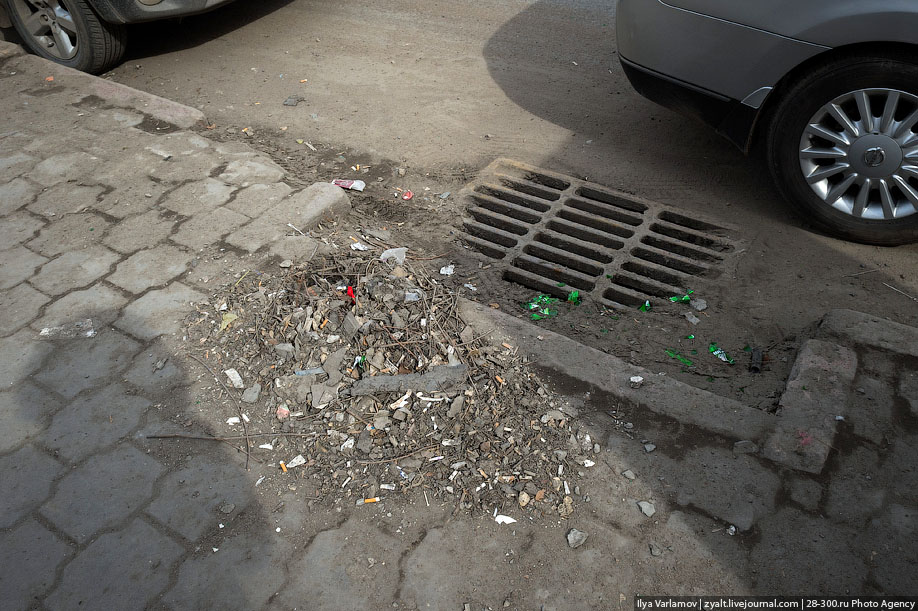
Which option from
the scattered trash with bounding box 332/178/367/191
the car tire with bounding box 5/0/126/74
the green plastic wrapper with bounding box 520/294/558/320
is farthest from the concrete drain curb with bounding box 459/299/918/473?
the car tire with bounding box 5/0/126/74

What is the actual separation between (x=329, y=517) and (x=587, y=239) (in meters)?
2.21

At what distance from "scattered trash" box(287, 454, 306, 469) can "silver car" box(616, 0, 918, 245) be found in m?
2.83

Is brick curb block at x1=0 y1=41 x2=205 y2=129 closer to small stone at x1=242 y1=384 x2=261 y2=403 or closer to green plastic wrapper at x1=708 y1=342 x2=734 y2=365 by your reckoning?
small stone at x1=242 y1=384 x2=261 y2=403

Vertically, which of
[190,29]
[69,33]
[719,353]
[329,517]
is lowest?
[719,353]

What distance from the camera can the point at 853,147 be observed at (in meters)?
3.43

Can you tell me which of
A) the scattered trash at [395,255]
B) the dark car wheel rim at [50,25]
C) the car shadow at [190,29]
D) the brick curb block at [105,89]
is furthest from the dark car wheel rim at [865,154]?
the dark car wheel rim at [50,25]

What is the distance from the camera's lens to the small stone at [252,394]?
9.32 feet

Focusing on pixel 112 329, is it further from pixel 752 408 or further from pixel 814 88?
pixel 814 88

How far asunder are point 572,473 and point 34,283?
9.18ft

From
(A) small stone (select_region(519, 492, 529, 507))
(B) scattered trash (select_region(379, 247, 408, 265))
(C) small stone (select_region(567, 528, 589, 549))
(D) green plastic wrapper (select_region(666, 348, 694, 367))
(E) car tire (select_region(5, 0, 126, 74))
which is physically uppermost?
(E) car tire (select_region(5, 0, 126, 74))

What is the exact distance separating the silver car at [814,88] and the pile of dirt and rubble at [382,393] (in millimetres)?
1852

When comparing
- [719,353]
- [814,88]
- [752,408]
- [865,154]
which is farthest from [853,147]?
[752,408]

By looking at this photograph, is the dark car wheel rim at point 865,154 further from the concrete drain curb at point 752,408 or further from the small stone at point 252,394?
the small stone at point 252,394

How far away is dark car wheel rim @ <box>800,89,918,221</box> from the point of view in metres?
3.32
